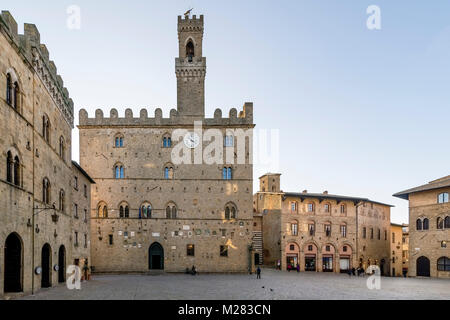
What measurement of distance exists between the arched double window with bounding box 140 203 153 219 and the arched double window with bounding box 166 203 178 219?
1639 millimetres

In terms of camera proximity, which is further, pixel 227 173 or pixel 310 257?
pixel 310 257

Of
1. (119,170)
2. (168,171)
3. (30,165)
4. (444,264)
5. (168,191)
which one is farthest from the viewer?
(168,171)

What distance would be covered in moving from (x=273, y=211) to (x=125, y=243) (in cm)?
1986

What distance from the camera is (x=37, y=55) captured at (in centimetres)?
2098

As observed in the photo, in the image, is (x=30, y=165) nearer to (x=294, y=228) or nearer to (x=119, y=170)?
(x=119, y=170)

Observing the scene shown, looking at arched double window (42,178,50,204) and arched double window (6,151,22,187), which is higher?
arched double window (6,151,22,187)

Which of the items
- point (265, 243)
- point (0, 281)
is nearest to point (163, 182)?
point (265, 243)

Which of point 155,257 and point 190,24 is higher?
point 190,24

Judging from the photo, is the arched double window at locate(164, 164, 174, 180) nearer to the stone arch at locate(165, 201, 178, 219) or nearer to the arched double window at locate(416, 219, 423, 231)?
the stone arch at locate(165, 201, 178, 219)

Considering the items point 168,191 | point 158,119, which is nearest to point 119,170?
point 168,191

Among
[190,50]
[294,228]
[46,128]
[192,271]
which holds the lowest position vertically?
[192,271]

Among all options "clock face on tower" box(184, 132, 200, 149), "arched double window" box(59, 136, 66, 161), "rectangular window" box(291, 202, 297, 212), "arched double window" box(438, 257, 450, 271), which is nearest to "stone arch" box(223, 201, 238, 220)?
"clock face on tower" box(184, 132, 200, 149)

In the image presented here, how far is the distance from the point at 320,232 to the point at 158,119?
22802 mm

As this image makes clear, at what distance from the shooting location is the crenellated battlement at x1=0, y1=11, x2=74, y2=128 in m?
17.6
